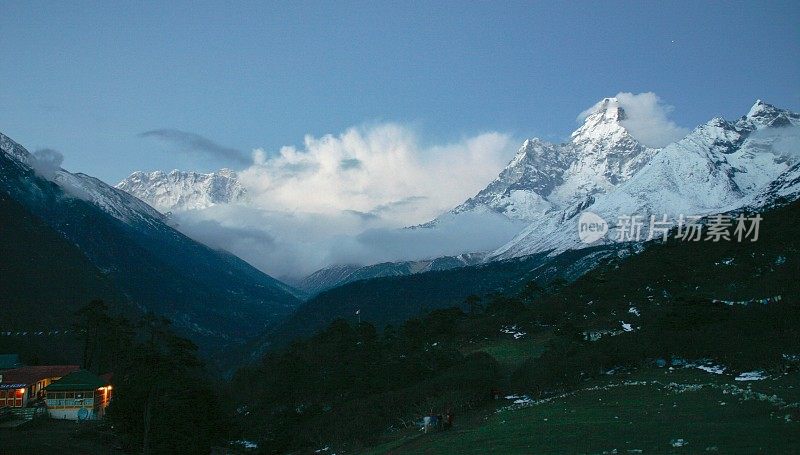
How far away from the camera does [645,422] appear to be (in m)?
36.3

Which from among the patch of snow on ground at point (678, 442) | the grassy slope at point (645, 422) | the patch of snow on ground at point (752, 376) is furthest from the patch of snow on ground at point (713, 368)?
the patch of snow on ground at point (678, 442)

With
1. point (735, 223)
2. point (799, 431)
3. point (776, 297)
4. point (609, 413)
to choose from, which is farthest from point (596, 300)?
point (799, 431)

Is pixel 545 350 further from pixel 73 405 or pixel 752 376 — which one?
pixel 73 405

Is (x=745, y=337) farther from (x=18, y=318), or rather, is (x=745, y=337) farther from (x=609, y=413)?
(x=18, y=318)

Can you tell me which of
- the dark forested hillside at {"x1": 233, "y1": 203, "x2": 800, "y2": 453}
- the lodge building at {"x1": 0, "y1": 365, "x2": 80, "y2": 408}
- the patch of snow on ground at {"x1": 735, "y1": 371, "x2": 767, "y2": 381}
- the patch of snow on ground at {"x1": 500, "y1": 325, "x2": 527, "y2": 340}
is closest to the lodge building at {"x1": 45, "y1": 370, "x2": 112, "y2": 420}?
the lodge building at {"x1": 0, "y1": 365, "x2": 80, "y2": 408}

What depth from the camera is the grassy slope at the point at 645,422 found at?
97.9 feet

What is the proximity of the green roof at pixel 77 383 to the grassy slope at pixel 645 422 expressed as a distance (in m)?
44.6

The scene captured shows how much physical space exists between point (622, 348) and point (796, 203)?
437ft

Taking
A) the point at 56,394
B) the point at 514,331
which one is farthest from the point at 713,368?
the point at 56,394

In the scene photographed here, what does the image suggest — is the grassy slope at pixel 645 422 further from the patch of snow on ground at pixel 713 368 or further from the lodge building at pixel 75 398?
the lodge building at pixel 75 398

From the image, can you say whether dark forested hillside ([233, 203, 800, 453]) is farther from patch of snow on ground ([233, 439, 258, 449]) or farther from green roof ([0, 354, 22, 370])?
green roof ([0, 354, 22, 370])

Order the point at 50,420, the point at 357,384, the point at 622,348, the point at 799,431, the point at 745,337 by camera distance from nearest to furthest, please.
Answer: the point at 799,431, the point at 745,337, the point at 622,348, the point at 50,420, the point at 357,384

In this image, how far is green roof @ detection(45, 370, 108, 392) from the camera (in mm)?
75250

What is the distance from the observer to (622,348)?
65.0 metres
